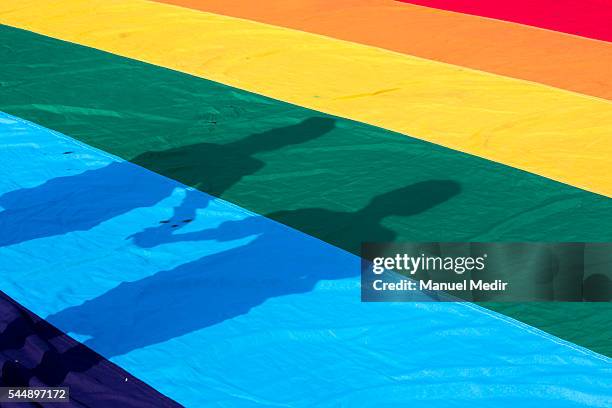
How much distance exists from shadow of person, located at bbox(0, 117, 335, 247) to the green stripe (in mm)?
17

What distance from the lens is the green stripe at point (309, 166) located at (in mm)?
5285

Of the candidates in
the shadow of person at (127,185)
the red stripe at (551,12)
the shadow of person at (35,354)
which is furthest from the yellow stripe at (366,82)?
the shadow of person at (35,354)

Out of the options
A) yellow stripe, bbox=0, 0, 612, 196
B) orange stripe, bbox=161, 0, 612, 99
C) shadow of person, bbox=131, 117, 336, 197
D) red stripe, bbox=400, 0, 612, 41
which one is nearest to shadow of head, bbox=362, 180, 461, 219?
yellow stripe, bbox=0, 0, 612, 196

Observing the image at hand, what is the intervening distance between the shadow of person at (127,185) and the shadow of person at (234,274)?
466 mm

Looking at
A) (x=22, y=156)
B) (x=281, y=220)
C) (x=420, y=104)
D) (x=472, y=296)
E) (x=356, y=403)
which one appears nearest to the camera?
(x=356, y=403)

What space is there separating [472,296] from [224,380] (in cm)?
130

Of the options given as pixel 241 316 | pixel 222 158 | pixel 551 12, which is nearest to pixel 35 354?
pixel 241 316

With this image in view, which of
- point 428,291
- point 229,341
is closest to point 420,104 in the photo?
point 428,291

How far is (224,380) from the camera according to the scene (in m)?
4.14

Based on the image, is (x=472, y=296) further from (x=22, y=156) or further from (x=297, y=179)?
(x=22, y=156)

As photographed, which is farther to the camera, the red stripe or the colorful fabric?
the red stripe

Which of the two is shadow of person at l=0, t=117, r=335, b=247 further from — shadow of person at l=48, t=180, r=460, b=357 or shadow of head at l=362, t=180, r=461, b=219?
shadow of head at l=362, t=180, r=461, b=219

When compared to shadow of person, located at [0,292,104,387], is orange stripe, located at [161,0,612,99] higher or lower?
higher

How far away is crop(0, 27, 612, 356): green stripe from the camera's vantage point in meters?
5.29
